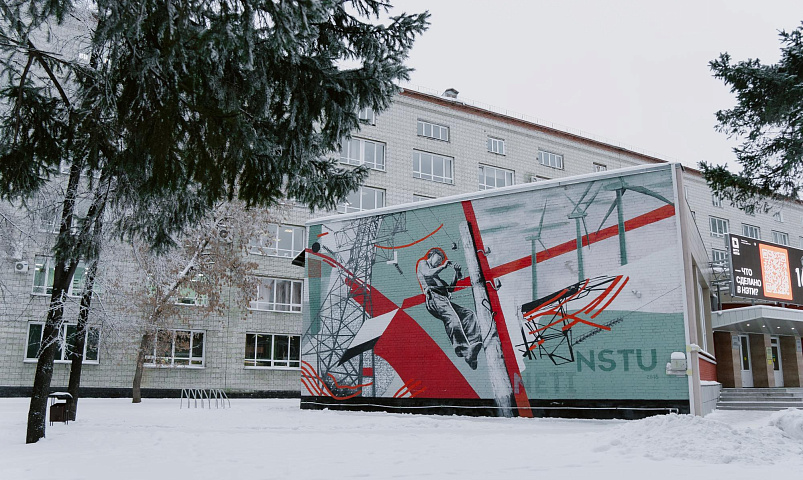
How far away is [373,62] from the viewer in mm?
6734

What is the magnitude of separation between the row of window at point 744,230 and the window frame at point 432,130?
22.4 m

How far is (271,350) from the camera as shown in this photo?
31469 millimetres

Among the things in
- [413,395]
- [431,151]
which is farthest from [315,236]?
[431,151]

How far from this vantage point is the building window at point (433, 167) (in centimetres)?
3722

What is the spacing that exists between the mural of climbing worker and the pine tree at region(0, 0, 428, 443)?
10.2 meters

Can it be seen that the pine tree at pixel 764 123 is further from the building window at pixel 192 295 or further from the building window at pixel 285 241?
the building window at pixel 285 241

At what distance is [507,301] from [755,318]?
11457 mm

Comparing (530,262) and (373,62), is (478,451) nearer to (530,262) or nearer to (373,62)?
(373,62)

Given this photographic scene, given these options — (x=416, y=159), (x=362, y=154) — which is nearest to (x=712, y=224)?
(x=416, y=159)

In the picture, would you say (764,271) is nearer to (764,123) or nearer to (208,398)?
(764,123)

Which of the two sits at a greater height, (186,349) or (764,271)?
(764,271)

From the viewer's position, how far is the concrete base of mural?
15312 mm

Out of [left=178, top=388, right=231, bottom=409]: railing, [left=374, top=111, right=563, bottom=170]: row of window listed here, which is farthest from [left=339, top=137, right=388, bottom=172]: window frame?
[left=178, top=388, right=231, bottom=409]: railing

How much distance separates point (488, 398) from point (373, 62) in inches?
483
